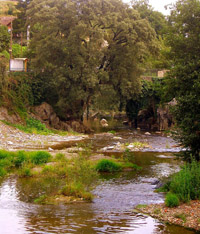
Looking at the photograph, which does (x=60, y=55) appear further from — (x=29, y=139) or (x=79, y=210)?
(x=79, y=210)

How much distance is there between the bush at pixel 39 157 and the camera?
62.7 ft

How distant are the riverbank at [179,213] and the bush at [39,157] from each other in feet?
25.7

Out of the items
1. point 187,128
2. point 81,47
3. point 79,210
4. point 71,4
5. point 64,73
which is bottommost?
point 79,210

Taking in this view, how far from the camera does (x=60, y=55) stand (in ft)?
125

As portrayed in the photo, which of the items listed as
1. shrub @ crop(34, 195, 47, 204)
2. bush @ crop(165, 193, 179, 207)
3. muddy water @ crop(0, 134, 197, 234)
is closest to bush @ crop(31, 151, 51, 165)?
muddy water @ crop(0, 134, 197, 234)

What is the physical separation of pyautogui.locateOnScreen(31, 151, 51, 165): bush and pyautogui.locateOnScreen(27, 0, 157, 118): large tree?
17.4m

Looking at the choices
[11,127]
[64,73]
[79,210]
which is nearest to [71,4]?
[64,73]

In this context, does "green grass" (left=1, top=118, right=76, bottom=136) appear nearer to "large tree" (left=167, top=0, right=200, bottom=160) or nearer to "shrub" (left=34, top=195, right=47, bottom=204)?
"large tree" (left=167, top=0, right=200, bottom=160)

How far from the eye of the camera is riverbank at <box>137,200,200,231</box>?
11.1 meters

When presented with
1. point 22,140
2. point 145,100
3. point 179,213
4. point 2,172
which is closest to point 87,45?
point 145,100

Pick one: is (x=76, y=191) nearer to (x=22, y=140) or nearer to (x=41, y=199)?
(x=41, y=199)

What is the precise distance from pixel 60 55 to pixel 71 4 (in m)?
5.25

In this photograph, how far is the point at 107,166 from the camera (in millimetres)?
18953

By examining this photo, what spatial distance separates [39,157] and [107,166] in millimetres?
3686
